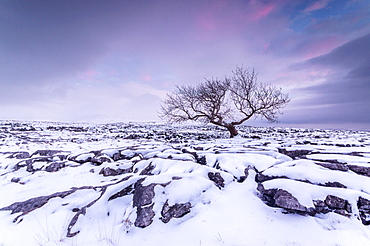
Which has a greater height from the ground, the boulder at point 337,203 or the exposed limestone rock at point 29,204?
the boulder at point 337,203

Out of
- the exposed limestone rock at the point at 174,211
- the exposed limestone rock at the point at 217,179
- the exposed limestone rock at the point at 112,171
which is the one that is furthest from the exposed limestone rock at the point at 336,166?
the exposed limestone rock at the point at 112,171

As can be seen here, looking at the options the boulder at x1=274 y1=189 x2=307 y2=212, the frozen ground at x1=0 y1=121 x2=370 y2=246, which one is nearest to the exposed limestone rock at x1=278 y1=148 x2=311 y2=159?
the frozen ground at x1=0 y1=121 x2=370 y2=246

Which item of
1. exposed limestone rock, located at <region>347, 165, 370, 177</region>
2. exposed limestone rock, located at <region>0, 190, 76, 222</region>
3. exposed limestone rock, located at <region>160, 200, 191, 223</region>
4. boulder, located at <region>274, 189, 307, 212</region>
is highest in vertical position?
exposed limestone rock, located at <region>347, 165, 370, 177</region>

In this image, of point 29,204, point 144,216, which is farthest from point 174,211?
point 29,204

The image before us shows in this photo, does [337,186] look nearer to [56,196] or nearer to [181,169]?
[181,169]

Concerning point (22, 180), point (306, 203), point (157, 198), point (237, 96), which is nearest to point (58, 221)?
point (157, 198)

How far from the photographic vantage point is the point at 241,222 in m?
2.90

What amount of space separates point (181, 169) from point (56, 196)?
3.47m

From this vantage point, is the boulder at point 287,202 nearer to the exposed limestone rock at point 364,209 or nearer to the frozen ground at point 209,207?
the frozen ground at point 209,207

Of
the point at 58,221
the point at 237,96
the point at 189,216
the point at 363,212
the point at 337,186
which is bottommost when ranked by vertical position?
the point at 58,221

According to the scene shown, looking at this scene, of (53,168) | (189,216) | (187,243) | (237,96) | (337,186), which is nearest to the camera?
(187,243)

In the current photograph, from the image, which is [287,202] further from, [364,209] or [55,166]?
[55,166]

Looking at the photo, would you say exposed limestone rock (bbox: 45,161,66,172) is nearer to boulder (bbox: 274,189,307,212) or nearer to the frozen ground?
the frozen ground

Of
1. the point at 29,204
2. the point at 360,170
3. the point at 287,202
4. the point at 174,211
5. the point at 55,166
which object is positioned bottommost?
the point at 29,204
